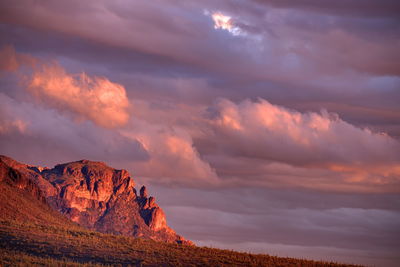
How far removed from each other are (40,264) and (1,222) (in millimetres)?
43025

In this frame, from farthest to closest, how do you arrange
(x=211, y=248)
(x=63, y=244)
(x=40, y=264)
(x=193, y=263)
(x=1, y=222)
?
(x=1, y=222) → (x=211, y=248) → (x=63, y=244) → (x=193, y=263) → (x=40, y=264)

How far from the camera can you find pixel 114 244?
9781cm

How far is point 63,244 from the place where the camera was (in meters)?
94.6

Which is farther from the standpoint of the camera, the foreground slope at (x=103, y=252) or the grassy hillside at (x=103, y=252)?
the grassy hillside at (x=103, y=252)

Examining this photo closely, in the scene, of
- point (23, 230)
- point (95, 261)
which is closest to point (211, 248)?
point (95, 261)

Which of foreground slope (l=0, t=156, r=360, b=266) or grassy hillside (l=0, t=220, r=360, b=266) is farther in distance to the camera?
grassy hillside (l=0, t=220, r=360, b=266)

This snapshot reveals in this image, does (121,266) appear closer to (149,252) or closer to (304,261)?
(149,252)

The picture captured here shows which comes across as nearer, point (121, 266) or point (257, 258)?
point (121, 266)

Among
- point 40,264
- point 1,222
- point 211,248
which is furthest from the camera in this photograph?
point 1,222

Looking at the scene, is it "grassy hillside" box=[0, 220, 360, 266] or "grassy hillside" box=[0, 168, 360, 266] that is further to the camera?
"grassy hillside" box=[0, 220, 360, 266]

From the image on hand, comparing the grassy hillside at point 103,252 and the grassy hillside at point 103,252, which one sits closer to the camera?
the grassy hillside at point 103,252

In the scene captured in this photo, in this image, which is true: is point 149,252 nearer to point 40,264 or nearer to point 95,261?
point 95,261

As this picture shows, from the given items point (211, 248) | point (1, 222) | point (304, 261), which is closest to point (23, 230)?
point (1, 222)

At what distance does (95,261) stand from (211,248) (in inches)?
960
